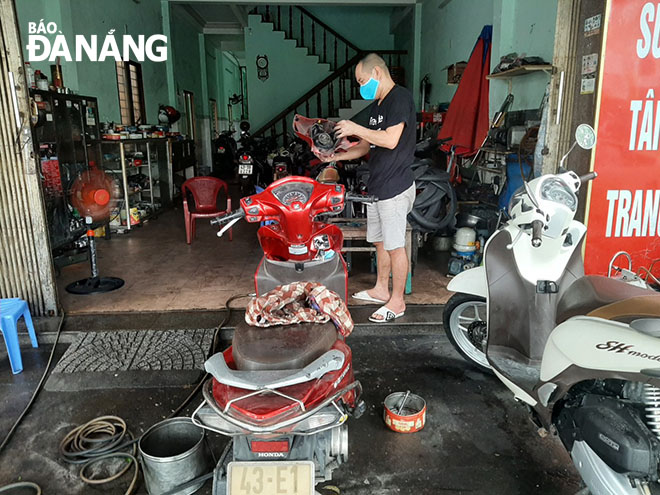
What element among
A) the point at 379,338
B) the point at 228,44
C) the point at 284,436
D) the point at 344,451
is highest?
the point at 228,44

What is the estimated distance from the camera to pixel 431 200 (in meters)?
4.16

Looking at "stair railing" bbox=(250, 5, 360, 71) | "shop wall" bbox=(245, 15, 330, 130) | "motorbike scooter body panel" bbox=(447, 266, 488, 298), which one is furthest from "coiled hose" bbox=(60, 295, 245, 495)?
"stair railing" bbox=(250, 5, 360, 71)

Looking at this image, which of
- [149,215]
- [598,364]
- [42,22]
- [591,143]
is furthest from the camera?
[149,215]

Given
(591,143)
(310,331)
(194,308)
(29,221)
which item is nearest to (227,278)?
(194,308)

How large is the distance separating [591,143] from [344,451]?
1625 millimetres

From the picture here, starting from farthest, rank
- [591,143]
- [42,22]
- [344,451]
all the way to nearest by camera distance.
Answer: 1. [42,22]
2. [591,143]
3. [344,451]

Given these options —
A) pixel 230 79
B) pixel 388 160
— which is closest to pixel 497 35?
pixel 388 160

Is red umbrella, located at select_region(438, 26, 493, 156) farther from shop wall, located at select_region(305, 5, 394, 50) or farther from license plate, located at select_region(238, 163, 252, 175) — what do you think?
shop wall, located at select_region(305, 5, 394, 50)

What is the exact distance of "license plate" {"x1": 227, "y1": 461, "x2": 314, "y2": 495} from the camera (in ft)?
4.70

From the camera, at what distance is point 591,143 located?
7.06 ft

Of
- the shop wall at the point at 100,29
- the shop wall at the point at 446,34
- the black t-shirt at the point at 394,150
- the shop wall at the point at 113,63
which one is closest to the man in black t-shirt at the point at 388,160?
the black t-shirt at the point at 394,150

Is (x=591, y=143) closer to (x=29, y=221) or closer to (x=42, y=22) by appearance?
(x=29, y=221)

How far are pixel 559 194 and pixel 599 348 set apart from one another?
76 centimetres

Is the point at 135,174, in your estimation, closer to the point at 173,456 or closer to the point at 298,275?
the point at 298,275
